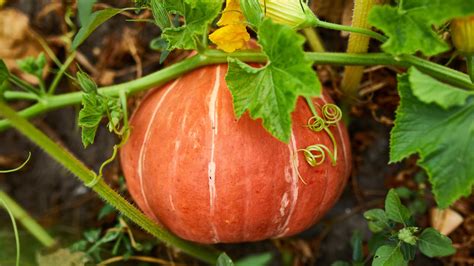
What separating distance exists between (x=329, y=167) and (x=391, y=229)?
0.19m

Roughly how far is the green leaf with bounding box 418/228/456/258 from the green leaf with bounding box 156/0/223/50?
0.64 meters

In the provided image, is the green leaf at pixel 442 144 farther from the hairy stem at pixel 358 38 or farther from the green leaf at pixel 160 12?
the green leaf at pixel 160 12

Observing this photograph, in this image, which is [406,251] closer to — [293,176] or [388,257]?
[388,257]

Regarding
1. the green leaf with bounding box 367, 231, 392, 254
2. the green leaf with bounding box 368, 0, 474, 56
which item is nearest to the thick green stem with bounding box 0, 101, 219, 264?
the green leaf with bounding box 367, 231, 392, 254

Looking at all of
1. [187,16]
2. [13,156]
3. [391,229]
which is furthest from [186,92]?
[13,156]

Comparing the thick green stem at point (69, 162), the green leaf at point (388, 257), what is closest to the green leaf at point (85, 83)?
the thick green stem at point (69, 162)

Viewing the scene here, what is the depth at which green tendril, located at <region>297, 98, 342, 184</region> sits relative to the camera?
4.28ft

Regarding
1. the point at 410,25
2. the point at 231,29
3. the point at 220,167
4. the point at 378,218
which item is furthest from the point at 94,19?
the point at 378,218

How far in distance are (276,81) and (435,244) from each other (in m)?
0.51

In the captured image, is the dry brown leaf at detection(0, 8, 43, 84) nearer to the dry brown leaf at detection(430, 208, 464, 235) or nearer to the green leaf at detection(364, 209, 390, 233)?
the green leaf at detection(364, 209, 390, 233)

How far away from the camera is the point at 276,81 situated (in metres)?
1.10

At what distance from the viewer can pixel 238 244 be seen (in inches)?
70.5

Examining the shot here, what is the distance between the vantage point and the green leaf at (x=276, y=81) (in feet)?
3.49

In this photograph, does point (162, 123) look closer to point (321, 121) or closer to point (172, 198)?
point (172, 198)
